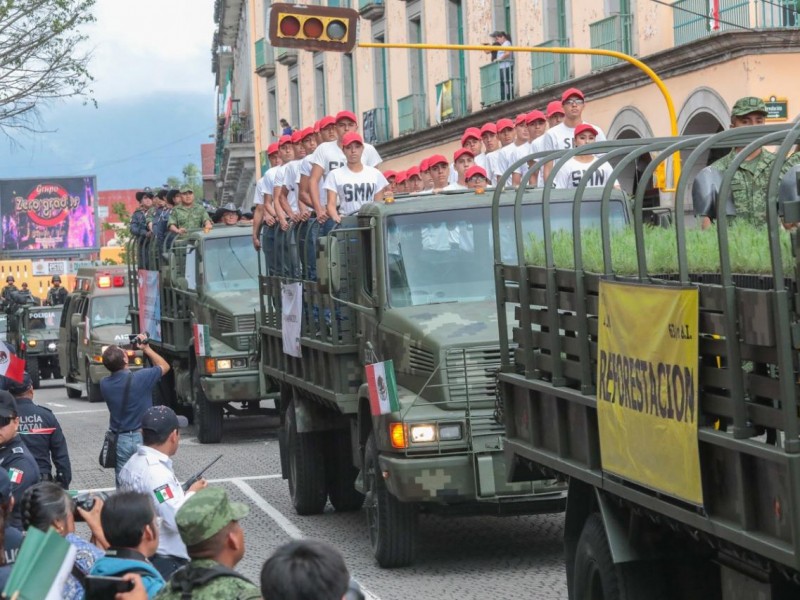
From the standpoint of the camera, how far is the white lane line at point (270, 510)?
42.2ft

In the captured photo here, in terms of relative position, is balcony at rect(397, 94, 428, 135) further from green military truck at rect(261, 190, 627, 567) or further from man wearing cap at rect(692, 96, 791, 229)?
man wearing cap at rect(692, 96, 791, 229)

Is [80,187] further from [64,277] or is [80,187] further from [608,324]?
[608,324]

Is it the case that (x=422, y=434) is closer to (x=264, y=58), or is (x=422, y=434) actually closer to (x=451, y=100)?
(x=451, y=100)

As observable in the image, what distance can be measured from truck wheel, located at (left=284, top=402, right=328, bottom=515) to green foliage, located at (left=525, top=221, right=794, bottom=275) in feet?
19.0

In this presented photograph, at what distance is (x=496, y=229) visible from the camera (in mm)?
8469

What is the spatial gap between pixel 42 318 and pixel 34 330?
1.41 feet

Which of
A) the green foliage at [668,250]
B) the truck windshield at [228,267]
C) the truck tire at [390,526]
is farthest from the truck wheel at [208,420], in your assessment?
the green foliage at [668,250]

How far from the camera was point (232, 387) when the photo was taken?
1973cm

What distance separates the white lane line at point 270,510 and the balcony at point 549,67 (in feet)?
55.3

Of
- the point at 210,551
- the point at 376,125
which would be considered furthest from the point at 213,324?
the point at 376,125

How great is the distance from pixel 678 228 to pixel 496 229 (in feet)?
8.15

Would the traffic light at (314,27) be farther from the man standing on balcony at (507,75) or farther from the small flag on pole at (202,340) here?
the man standing on balcony at (507,75)

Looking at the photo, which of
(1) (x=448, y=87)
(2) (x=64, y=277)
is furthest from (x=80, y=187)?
(1) (x=448, y=87)

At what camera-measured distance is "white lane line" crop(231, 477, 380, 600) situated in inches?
506
